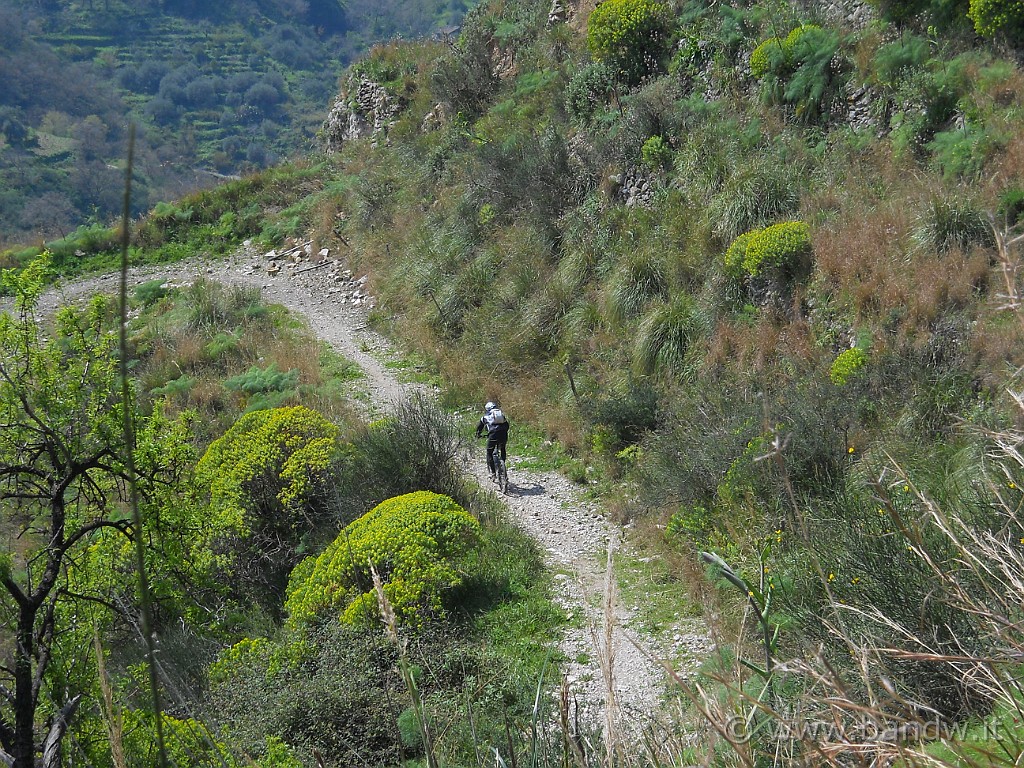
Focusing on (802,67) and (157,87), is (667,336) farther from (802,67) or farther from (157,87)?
(157,87)

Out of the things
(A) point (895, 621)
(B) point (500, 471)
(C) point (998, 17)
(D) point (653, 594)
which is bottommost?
(D) point (653, 594)

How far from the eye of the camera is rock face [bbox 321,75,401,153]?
22734 millimetres

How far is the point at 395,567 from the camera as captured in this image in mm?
6738

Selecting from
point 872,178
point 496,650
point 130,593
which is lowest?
point 496,650

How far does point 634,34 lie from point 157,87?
265 feet

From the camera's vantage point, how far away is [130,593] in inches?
272

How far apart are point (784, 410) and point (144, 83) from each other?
3520 inches

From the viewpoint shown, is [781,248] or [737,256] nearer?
[781,248]

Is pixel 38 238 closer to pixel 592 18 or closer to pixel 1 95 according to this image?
pixel 592 18

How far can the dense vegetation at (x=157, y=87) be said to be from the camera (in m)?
52.5

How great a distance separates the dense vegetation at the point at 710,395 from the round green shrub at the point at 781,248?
0.04 m

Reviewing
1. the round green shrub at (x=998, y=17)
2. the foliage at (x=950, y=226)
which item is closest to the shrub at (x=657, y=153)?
the round green shrub at (x=998, y=17)

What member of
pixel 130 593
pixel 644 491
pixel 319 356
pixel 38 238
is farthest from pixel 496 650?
pixel 38 238

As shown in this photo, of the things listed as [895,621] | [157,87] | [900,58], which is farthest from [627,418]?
[157,87]
